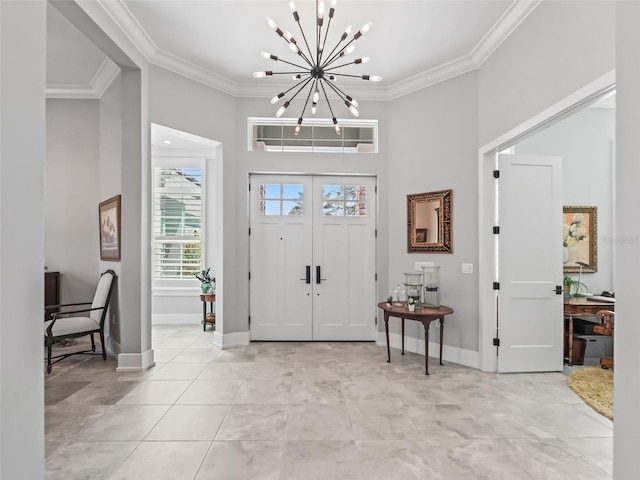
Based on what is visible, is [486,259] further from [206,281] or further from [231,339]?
[206,281]

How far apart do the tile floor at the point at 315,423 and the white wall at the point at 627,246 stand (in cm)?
144

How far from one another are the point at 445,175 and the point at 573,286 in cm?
237

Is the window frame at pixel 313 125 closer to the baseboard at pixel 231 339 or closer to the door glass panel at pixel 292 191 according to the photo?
the door glass panel at pixel 292 191

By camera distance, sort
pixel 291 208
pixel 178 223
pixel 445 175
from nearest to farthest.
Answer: pixel 445 175, pixel 291 208, pixel 178 223

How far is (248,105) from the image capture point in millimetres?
4863

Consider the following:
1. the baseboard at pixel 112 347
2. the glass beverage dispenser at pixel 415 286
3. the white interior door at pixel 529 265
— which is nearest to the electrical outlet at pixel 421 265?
the glass beverage dispenser at pixel 415 286

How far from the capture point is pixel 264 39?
147 inches

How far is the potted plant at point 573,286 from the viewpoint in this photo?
14.4 feet

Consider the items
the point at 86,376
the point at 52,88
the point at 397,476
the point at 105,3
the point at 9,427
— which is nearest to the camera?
the point at 9,427

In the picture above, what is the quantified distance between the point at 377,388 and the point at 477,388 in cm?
105

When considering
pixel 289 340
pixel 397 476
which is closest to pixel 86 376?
pixel 289 340

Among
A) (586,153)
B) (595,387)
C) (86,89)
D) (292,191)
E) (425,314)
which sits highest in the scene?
(86,89)

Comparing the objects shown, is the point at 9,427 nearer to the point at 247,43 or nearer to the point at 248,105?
the point at 247,43

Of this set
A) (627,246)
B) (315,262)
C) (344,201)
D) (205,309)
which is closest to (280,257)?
(315,262)
